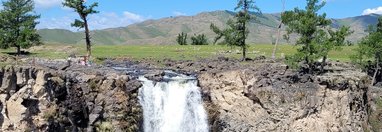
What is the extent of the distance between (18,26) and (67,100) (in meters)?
36.7

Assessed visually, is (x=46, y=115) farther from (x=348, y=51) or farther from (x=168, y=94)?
(x=348, y=51)

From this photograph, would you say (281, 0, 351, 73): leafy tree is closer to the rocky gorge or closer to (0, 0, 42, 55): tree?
the rocky gorge

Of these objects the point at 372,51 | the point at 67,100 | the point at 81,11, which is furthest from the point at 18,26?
the point at 372,51

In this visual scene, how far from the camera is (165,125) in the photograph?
51.3 metres

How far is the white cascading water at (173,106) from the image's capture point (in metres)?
50.5

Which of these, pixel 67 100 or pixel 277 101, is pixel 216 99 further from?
pixel 67 100

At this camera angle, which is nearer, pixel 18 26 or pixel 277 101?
pixel 277 101

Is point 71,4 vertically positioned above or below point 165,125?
above

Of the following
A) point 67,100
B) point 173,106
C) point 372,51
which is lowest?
point 173,106

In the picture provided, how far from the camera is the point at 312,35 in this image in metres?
58.7

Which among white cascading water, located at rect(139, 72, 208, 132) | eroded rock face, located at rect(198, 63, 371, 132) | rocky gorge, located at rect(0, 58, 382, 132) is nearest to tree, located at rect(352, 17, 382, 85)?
rocky gorge, located at rect(0, 58, 382, 132)

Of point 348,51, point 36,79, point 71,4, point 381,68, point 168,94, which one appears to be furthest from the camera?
point 348,51

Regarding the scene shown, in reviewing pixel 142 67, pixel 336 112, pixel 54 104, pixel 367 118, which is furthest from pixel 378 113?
pixel 54 104

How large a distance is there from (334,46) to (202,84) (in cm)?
1659
